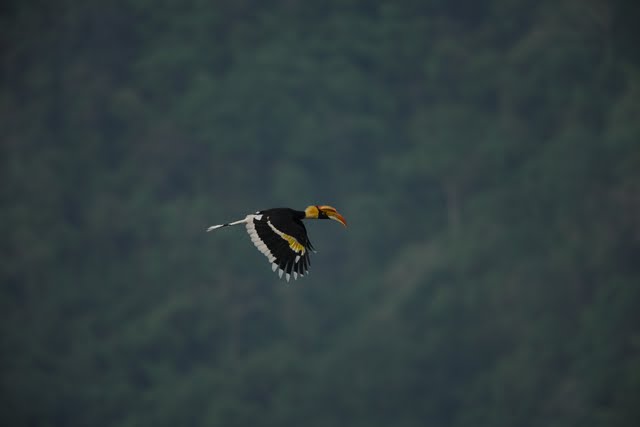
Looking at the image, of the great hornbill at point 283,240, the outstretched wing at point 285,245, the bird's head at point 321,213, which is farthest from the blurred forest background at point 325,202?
the outstretched wing at point 285,245

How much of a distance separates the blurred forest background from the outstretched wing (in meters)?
40.5

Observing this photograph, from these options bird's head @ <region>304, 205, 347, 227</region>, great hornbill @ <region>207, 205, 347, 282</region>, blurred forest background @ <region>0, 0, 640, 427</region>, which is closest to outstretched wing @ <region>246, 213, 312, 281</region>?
great hornbill @ <region>207, 205, 347, 282</region>

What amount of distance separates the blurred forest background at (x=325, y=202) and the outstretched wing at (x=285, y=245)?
40528mm

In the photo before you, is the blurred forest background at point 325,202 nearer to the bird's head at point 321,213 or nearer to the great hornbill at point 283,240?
the bird's head at point 321,213

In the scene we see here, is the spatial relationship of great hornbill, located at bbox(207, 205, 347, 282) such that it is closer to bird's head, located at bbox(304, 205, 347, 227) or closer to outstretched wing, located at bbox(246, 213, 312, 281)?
outstretched wing, located at bbox(246, 213, 312, 281)

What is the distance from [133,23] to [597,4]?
27.1 metres

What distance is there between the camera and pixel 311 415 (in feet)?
197

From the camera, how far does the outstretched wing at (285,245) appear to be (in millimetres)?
15508

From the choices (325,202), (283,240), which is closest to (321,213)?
(283,240)

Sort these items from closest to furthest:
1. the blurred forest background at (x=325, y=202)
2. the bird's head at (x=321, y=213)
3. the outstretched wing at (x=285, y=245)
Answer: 1. the outstretched wing at (x=285, y=245)
2. the bird's head at (x=321, y=213)
3. the blurred forest background at (x=325, y=202)

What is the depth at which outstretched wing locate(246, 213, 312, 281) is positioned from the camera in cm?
1551

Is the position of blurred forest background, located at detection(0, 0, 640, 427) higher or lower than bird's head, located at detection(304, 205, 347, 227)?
higher

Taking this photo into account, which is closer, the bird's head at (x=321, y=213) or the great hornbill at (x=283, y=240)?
the great hornbill at (x=283, y=240)

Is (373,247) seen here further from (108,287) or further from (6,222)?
(6,222)
